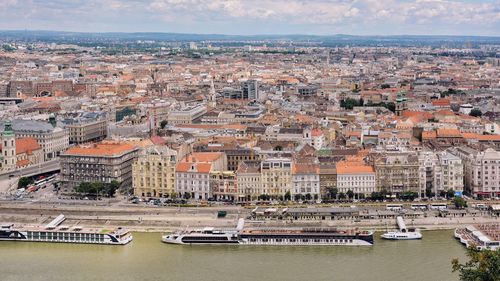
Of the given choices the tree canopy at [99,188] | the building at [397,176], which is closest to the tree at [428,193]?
the building at [397,176]

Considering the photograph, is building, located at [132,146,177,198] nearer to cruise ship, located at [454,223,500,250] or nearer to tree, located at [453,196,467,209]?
tree, located at [453,196,467,209]

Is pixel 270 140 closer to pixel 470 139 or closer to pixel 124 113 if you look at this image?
pixel 470 139

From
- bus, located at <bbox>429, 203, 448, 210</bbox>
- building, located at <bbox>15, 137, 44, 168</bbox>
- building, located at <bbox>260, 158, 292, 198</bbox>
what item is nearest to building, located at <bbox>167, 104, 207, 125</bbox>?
building, located at <bbox>15, 137, 44, 168</bbox>

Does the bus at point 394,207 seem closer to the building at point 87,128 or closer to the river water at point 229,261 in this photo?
the river water at point 229,261

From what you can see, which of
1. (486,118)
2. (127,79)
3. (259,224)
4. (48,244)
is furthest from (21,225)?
(127,79)

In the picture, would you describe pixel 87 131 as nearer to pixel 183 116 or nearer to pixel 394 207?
pixel 183 116

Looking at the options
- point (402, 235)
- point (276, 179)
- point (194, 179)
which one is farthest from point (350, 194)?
point (194, 179)

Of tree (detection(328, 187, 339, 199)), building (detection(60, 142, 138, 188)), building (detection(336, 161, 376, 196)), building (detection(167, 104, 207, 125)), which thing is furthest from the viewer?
building (detection(167, 104, 207, 125))
